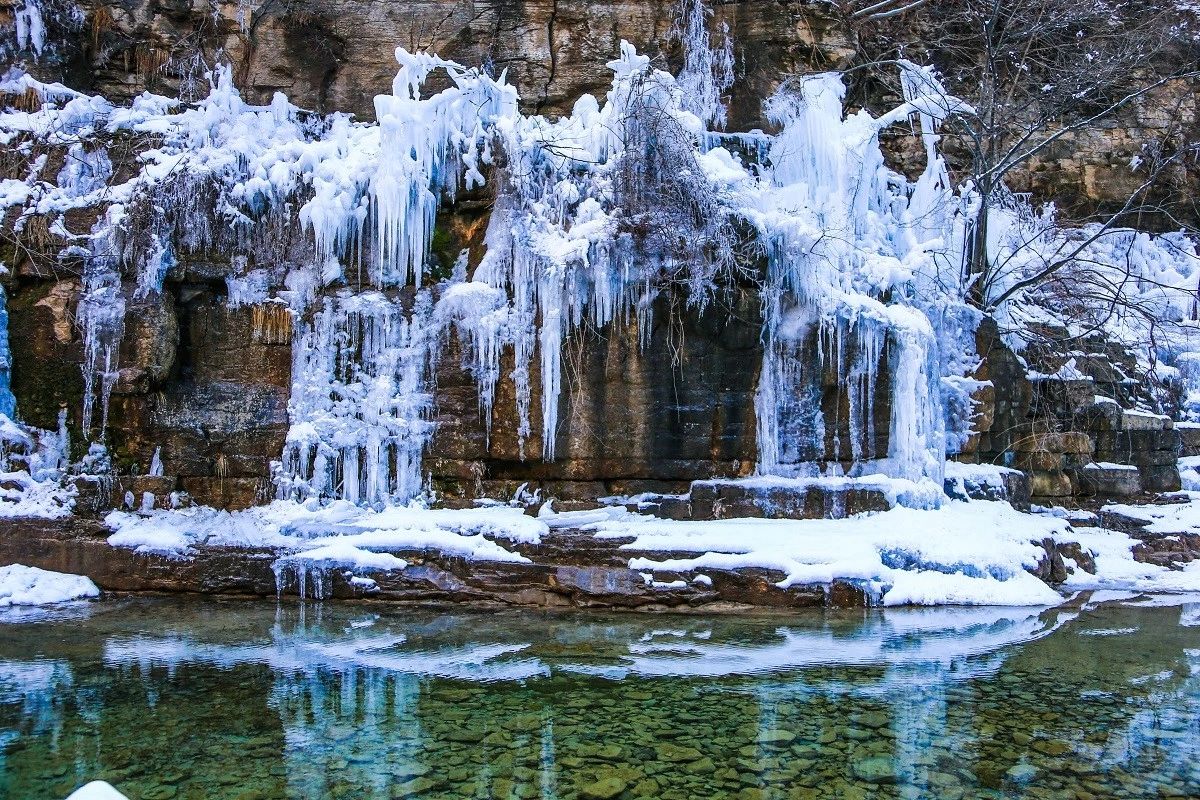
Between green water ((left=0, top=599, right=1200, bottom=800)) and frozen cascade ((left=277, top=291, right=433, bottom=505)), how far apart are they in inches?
81.8

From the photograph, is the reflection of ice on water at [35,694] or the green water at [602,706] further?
the reflection of ice on water at [35,694]

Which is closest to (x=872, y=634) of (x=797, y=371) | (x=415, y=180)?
(x=797, y=371)

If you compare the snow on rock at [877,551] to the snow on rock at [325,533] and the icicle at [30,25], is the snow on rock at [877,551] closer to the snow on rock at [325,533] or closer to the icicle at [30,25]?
the snow on rock at [325,533]

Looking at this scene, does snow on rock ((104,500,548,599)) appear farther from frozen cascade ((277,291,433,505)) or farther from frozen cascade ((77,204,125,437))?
frozen cascade ((77,204,125,437))

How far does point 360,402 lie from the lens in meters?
8.97

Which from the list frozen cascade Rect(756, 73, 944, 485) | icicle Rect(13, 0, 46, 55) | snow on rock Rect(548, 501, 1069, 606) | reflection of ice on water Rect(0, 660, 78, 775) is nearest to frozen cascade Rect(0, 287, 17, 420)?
reflection of ice on water Rect(0, 660, 78, 775)

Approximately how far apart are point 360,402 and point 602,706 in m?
5.11

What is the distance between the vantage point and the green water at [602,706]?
153 inches

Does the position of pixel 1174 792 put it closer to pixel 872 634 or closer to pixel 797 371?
pixel 872 634

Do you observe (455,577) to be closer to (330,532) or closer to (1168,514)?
(330,532)

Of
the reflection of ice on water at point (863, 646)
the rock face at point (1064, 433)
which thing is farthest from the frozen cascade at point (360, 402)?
the rock face at point (1064, 433)

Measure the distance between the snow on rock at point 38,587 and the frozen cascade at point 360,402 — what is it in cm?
189

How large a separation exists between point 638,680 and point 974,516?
4.64 meters

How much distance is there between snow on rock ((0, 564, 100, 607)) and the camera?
23.8ft
